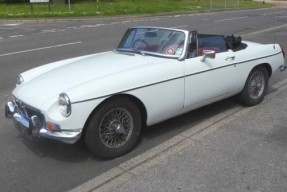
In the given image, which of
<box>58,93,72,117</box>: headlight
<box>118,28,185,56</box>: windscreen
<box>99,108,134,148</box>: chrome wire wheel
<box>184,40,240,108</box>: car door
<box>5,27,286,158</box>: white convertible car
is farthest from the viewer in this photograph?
<box>118,28,185,56</box>: windscreen

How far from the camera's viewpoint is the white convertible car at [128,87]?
403cm

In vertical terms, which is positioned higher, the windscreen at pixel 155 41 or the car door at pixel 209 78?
the windscreen at pixel 155 41

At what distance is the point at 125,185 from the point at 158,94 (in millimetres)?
1213

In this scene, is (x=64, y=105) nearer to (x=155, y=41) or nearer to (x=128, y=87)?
(x=128, y=87)

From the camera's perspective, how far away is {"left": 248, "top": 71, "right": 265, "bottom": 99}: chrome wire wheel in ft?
19.6

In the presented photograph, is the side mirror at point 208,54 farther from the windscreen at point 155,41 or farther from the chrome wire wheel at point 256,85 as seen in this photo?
the chrome wire wheel at point 256,85

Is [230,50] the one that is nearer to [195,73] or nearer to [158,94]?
[195,73]

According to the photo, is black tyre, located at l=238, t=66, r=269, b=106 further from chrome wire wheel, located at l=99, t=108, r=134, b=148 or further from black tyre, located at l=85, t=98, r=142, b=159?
chrome wire wheel, located at l=99, t=108, r=134, b=148

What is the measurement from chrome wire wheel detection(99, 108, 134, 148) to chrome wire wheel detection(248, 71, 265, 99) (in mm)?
2353

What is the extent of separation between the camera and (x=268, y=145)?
15.1ft

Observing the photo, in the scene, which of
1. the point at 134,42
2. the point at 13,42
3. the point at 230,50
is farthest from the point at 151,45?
the point at 13,42

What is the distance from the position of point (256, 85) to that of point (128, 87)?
2.60 metres

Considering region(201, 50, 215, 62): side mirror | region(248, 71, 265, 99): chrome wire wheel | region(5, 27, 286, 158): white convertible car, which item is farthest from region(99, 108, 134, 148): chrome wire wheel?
region(248, 71, 265, 99): chrome wire wheel

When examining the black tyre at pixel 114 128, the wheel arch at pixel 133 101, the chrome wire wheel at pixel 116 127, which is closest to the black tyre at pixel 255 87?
the wheel arch at pixel 133 101
